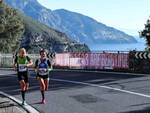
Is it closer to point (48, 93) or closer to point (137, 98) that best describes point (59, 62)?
point (48, 93)

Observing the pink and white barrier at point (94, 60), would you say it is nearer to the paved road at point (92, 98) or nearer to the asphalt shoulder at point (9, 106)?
the paved road at point (92, 98)

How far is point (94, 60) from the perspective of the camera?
19969 mm

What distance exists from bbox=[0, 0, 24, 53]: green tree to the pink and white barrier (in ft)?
114

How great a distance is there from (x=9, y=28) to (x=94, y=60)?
39238mm

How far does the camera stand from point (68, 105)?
24.8 ft

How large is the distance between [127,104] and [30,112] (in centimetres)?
262

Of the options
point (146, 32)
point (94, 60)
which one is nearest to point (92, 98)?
point (94, 60)

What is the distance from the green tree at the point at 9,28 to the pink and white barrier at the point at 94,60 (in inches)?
1368

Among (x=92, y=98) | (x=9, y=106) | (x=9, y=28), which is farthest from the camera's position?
(x=9, y=28)

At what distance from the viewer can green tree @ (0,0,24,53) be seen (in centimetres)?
5562

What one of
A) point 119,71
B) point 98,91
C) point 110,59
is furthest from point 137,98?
point 110,59

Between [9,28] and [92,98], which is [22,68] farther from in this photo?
[9,28]

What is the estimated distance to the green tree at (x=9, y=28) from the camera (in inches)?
2190

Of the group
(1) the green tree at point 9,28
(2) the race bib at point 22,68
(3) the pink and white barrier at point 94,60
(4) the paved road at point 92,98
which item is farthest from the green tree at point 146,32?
(1) the green tree at point 9,28
